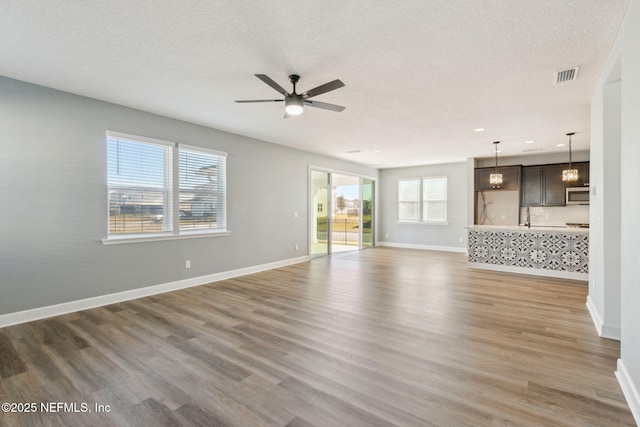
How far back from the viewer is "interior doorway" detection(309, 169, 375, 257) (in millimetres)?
8359

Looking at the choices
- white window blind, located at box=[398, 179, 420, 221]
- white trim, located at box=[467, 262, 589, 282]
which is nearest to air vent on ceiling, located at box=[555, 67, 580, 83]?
white trim, located at box=[467, 262, 589, 282]

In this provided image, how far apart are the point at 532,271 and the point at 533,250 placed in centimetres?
41

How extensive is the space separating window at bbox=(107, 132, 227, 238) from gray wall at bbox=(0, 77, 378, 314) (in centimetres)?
16

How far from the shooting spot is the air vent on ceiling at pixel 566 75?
3.10 metres

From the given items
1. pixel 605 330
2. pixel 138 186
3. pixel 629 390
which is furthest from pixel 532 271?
pixel 138 186

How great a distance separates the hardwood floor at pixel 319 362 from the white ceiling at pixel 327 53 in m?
2.70

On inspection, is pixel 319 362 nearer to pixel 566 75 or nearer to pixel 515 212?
pixel 566 75

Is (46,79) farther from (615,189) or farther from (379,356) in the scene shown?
(615,189)

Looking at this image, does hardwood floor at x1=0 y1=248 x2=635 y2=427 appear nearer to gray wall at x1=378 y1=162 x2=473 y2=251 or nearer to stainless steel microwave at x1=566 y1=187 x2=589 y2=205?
stainless steel microwave at x1=566 y1=187 x2=589 y2=205

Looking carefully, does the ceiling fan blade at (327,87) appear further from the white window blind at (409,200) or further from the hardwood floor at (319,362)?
the white window blind at (409,200)

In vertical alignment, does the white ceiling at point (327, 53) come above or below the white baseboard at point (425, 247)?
above

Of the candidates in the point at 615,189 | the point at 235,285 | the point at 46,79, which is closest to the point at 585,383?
the point at 615,189

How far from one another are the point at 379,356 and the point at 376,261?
4822mm

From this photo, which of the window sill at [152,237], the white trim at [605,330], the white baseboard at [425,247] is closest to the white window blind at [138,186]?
the window sill at [152,237]
